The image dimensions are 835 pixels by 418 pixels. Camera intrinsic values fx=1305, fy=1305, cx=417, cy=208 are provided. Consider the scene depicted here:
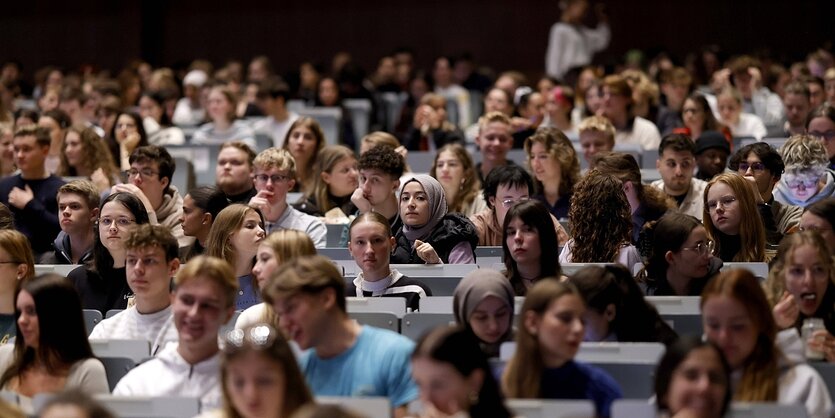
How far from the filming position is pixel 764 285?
14.9ft

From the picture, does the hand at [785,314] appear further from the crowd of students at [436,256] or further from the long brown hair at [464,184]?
the long brown hair at [464,184]

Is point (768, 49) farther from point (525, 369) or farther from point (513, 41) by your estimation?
point (525, 369)

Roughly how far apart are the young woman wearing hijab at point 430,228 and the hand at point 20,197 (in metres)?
2.36

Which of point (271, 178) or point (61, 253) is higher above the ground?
point (271, 178)

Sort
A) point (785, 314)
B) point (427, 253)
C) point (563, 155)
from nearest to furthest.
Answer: point (785, 314) < point (427, 253) < point (563, 155)

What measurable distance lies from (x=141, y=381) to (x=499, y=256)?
2.39 metres

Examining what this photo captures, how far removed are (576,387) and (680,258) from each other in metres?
1.35

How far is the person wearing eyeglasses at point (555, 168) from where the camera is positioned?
23.5 feet

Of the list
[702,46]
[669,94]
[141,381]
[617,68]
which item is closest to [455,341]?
[141,381]

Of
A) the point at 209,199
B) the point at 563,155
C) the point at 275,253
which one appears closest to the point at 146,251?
the point at 275,253

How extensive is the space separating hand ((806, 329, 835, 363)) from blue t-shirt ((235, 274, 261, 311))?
229 centimetres

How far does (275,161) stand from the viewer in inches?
270

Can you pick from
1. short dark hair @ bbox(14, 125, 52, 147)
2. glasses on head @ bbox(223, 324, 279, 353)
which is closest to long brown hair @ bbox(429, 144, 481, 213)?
short dark hair @ bbox(14, 125, 52, 147)

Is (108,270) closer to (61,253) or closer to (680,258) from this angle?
(61,253)
